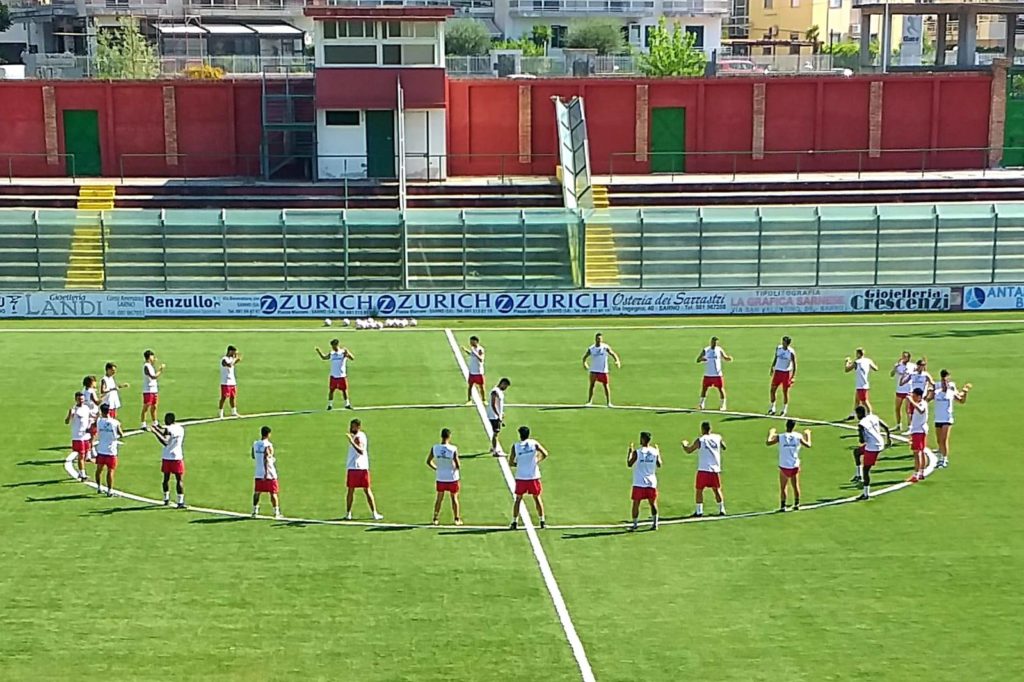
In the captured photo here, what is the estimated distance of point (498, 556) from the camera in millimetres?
21969

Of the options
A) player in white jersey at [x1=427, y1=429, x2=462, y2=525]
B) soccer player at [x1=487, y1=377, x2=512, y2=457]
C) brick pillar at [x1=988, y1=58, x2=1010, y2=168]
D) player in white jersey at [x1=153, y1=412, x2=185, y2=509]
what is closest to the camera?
player in white jersey at [x1=427, y1=429, x2=462, y2=525]

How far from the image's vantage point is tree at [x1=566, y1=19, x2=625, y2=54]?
83.9 meters

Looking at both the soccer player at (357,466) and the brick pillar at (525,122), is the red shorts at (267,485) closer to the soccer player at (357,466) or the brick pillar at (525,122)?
Result: the soccer player at (357,466)

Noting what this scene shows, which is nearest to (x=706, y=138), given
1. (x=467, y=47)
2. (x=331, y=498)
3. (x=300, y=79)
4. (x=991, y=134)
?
(x=991, y=134)

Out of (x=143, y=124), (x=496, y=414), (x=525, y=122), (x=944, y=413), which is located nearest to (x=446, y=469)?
(x=496, y=414)

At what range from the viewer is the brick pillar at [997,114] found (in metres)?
63.2

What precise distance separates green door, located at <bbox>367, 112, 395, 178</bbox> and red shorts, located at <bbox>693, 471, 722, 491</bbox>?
116ft

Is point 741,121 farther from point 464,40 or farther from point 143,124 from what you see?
point 464,40

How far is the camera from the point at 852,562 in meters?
21.5

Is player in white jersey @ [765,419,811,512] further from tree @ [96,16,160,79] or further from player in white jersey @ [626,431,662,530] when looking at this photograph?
tree @ [96,16,160,79]

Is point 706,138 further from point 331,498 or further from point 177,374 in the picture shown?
point 331,498

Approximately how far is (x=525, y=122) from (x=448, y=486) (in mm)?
39228

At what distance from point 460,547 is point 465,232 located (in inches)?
972

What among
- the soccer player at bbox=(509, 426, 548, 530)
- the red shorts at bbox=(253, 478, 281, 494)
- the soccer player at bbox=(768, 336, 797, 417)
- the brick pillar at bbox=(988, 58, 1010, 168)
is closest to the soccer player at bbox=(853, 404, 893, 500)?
the soccer player at bbox=(509, 426, 548, 530)
